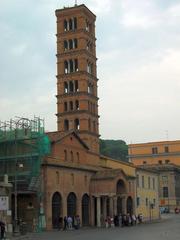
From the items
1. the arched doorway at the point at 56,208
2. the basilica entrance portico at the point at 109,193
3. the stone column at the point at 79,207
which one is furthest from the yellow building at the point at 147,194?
the arched doorway at the point at 56,208

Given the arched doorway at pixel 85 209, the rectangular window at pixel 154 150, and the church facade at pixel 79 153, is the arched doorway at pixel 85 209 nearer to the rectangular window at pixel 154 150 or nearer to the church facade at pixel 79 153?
the church facade at pixel 79 153

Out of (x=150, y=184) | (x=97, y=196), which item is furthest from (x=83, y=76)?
(x=97, y=196)

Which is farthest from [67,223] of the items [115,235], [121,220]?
[115,235]

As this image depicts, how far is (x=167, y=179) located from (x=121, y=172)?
5846cm

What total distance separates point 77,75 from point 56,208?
35006mm

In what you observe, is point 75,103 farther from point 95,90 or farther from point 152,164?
point 152,164

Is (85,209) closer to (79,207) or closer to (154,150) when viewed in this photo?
(79,207)

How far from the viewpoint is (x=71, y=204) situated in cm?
6594

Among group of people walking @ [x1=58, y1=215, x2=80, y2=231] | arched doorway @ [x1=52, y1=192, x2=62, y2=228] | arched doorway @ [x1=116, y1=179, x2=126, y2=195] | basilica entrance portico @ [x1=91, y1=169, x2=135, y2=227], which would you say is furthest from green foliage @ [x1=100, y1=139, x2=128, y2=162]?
group of people walking @ [x1=58, y1=215, x2=80, y2=231]

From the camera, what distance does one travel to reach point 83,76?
92188mm

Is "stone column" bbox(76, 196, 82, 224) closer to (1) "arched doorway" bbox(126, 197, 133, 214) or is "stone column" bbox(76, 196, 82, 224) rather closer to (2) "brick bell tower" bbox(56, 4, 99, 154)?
(1) "arched doorway" bbox(126, 197, 133, 214)

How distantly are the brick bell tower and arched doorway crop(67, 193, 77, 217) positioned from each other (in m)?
23.3

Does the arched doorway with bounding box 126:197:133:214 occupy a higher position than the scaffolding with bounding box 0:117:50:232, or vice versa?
the scaffolding with bounding box 0:117:50:232

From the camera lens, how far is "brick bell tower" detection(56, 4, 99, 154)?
90938 millimetres
